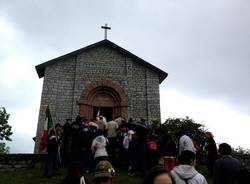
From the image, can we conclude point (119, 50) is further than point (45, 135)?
Yes

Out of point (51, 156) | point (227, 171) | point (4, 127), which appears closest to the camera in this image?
point (227, 171)

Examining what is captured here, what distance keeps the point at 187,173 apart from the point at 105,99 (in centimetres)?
1374

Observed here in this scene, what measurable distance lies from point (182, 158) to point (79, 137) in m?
6.74

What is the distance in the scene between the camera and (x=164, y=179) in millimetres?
2498

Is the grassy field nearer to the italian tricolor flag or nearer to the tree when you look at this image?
the italian tricolor flag

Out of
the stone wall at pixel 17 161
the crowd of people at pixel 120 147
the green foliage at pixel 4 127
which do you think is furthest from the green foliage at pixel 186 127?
the green foliage at pixel 4 127

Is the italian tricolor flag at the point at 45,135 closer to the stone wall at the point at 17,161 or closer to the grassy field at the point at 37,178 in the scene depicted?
the grassy field at the point at 37,178

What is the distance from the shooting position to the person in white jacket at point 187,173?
4582 millimetres

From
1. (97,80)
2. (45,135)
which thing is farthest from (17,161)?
(97,80)

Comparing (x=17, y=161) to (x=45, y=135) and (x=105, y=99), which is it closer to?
(x=45, y=135)

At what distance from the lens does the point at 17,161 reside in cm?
1224

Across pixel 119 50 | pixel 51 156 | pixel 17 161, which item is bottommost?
pixel 17 161

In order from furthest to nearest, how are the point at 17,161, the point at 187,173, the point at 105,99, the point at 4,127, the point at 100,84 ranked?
the point at 4,127 → the point at 105,99 → the point at 100,84 → the point at 17,161 → the point at 187,173

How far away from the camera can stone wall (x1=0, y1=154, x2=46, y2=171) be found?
39.5ft
